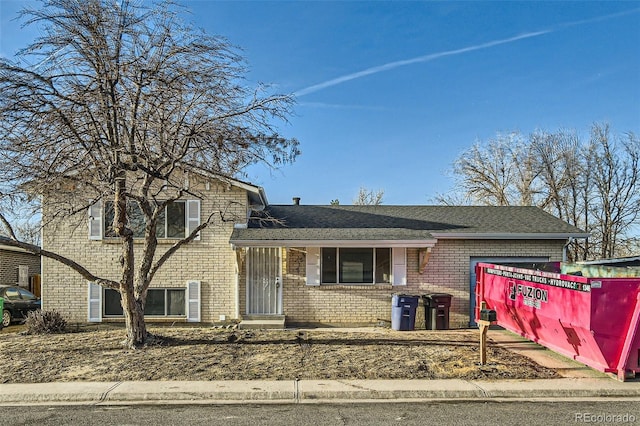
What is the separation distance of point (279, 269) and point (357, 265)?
7.12ft

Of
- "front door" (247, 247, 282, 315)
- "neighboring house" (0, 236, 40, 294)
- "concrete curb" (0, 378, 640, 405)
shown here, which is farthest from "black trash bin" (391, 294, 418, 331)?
"neighboring house" (0, 236, 40, 294)

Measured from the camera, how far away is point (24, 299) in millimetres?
17062

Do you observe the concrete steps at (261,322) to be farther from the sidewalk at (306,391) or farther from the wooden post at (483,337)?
the wooden post at (483,337)

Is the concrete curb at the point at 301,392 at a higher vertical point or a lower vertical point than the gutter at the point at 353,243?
lower

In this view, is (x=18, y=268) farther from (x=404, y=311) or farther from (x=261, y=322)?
(x=404, y=311)

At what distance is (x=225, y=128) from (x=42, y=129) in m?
3.46

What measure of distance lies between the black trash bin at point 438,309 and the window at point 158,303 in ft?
21.6

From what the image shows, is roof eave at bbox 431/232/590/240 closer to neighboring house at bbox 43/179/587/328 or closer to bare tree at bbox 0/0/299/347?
neighboring house at bbox 43/179/587/328

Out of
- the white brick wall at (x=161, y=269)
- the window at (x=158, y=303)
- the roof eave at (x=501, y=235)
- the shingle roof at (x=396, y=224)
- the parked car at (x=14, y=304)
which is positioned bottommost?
the parked car at (x=14, y=304)

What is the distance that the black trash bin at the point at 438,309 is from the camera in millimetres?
13320

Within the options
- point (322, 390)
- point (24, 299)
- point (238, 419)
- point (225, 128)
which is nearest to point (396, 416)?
point (322, 390)

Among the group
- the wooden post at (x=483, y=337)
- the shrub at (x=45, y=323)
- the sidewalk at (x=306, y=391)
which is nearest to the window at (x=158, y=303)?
the shrub at (x=45, y=323)

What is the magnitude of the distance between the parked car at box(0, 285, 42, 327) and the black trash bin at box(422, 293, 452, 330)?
12398 mm

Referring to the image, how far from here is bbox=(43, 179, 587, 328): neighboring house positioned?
45.5ft
